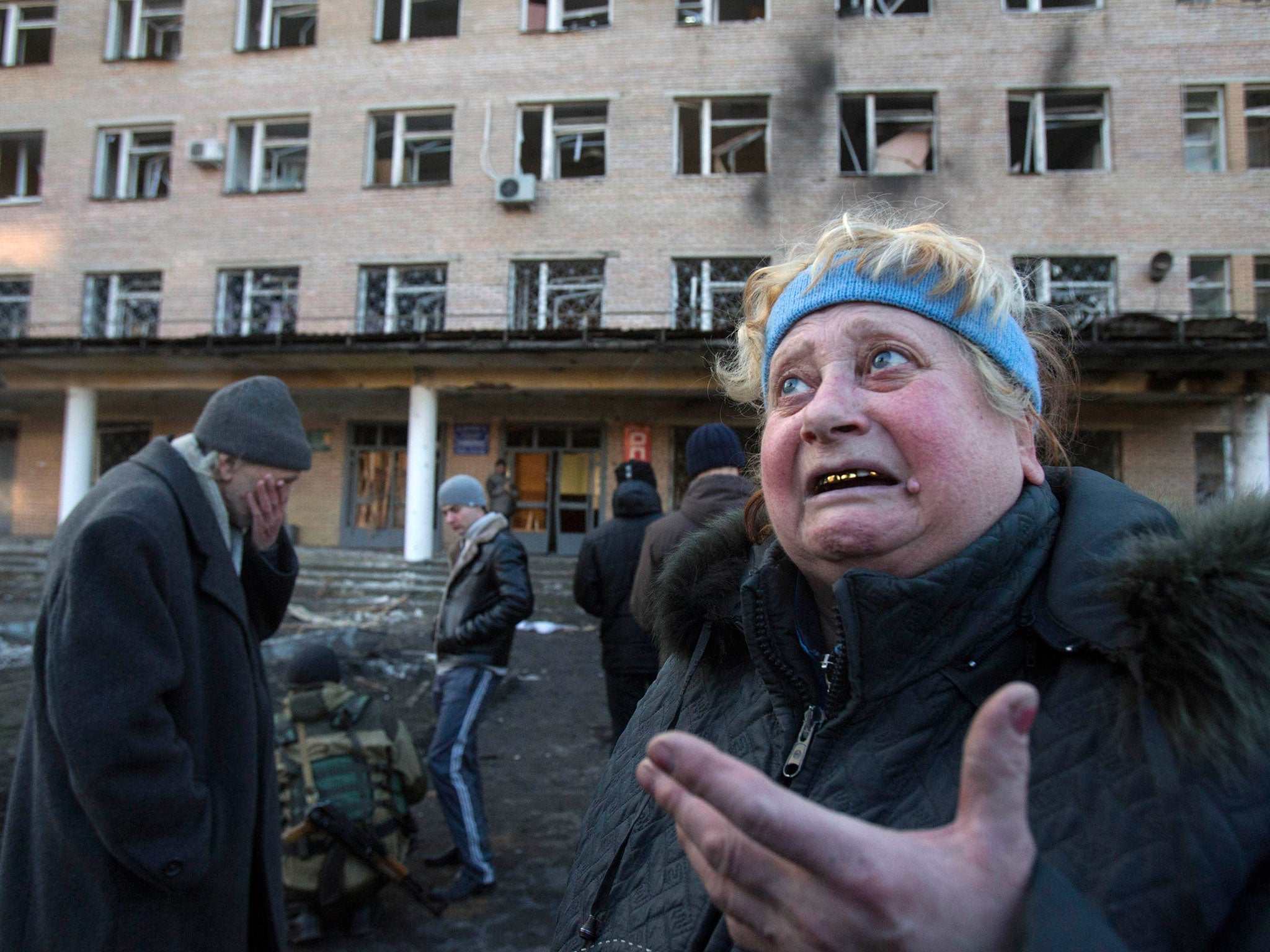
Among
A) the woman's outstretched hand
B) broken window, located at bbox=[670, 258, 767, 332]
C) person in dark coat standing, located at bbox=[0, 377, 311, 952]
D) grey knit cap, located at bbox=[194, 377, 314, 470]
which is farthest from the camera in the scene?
broken window, located at bbox=[670, 258, 767, 332]

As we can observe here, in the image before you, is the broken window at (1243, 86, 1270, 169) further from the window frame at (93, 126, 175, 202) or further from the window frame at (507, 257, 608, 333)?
the window frame at (93, 126, 175, 202)

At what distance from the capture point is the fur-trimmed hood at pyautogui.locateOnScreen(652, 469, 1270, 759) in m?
0.77

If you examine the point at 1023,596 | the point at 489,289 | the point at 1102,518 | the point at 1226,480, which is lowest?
the point at 1023,596

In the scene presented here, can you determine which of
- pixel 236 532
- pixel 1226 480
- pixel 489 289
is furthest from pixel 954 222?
pixel 236 532

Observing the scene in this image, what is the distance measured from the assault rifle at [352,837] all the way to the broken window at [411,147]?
51.5ft

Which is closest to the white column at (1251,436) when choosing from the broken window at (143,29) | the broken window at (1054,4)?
the broken window at (1054,4)

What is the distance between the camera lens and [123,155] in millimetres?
17547

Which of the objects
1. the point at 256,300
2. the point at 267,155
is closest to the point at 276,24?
the point at 267,155

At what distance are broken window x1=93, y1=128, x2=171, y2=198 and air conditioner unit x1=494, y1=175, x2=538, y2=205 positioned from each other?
8.49 metres

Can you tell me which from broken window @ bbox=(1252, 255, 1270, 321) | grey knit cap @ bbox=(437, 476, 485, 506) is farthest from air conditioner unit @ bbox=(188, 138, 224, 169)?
broken window @ bbox=(1252, 255, 1270, 321)

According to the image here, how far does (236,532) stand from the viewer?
2.41 meters

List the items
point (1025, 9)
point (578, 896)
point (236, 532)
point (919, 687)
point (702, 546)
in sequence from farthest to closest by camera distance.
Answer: point (1025, 9) < point (236, 532) < point (702, 546) < point (578, 896) < point (919, 687)

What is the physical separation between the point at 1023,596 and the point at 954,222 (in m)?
15.4

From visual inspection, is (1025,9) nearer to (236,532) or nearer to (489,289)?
(489,289)
